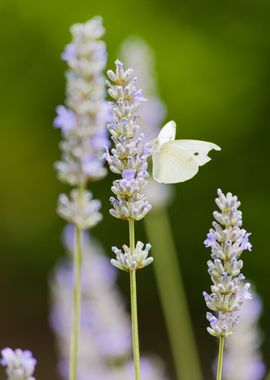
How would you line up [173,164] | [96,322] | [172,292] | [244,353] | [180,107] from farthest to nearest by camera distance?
[180,107]
[172,292]
[96,322]
[244,353]
[173,164]

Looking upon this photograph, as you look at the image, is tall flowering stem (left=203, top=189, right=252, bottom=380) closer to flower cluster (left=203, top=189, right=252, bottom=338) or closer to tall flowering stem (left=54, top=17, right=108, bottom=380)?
flower cluster (left=203, top=189, right=252, bottom=338)

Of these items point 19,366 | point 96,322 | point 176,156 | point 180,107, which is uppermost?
point 180,107

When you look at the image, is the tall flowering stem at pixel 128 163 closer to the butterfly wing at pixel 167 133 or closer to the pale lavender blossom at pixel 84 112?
the pale lavender blossom at pixel 84 112

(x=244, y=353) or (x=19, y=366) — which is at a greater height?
(x=244, y=353)

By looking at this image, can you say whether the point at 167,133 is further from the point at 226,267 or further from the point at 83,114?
the point at 226,267

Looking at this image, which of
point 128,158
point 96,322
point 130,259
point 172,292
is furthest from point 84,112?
point 172,292

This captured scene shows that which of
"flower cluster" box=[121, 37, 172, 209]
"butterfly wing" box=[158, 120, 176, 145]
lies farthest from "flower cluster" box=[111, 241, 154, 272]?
"flower cluster" box=[121, 37, 172, 209]
